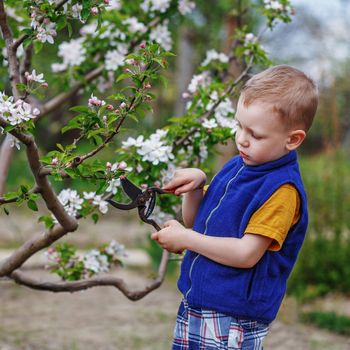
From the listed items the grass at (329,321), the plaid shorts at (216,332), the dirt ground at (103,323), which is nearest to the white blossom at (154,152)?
the plaid shorts at (216,332)

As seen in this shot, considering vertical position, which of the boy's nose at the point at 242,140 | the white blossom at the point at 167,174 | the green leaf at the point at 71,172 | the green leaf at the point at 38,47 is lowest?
the green leaf at the point at 71,172

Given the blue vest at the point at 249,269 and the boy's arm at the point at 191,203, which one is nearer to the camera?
the blue vest at the point at 249,269

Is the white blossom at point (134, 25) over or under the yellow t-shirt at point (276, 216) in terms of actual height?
over

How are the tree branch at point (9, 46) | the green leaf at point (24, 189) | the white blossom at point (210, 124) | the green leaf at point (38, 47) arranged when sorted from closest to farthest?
the green leaf at point (24, 189), the tree branch at point (9, 46), the white blossom at point (210, 124), the green leaf at point (38, 47)

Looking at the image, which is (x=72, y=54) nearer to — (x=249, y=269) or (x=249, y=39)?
(x=249, y=39)

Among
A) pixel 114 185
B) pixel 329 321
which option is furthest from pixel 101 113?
pixel 329 321

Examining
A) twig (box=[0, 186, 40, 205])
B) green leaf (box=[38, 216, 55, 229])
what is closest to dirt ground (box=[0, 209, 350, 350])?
green leaf (box=[38, 216, 55, 229])

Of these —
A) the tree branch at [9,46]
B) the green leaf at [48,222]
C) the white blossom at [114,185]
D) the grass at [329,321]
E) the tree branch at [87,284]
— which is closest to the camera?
the white blossom at [114,185]

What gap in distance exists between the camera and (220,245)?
184 centimetres

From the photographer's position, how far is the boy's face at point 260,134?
5.91 feet

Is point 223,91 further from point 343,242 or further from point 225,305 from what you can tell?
point 343,242

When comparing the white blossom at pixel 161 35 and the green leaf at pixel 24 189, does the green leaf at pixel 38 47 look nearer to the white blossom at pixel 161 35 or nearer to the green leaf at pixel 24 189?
the white blossom at pixel 161 35

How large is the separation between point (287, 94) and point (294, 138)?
0.13 meters

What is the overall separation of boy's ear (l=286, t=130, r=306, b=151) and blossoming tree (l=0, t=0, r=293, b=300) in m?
0.44
